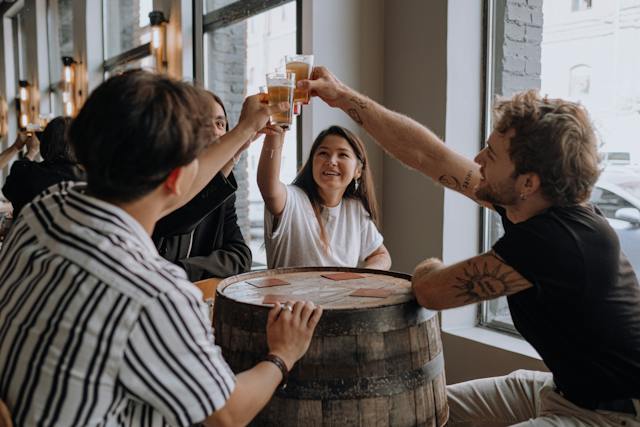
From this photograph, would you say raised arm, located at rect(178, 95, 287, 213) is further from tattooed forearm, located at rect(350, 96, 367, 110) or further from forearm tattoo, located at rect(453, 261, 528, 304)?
forearm tattoo, located at rect(453, 261, 528, 304)

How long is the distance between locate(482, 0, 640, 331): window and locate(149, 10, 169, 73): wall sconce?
10.2 ft

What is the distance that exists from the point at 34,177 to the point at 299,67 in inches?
64.0

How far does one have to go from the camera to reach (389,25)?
312 cm

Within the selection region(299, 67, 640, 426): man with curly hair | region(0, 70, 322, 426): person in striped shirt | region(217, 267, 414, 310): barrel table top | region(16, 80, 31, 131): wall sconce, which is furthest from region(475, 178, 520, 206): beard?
region(16, 80, 31, 131): wall sconce

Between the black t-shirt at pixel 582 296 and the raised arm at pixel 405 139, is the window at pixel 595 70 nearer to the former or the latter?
the raised arm at pixel 405 139

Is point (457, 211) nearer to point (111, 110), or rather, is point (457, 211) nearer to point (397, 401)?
point (397, 401)

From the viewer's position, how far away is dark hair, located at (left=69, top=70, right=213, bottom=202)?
94 centimetres

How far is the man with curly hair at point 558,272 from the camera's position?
145 centimetres

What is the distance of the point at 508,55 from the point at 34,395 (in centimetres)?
259

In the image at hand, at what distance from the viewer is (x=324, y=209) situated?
2398 mm

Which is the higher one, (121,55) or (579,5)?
(121,55)

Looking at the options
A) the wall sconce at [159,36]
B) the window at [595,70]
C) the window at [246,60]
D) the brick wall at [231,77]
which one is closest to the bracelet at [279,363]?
the window at [595,70]

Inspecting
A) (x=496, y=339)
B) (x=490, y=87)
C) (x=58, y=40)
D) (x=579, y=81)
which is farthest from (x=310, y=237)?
(x=58, y=40)

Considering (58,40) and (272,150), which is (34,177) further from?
(58,40)
